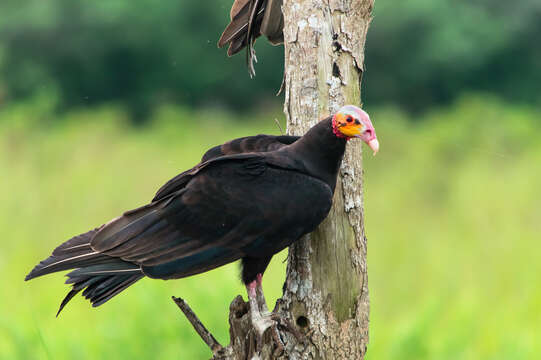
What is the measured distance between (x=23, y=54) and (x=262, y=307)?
363 inches

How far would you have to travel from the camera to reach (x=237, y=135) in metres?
9.34

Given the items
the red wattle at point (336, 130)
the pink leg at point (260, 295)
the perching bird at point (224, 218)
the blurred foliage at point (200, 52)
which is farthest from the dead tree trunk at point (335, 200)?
the blurred foliage at point (200, 52)

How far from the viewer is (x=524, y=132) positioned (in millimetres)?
9773

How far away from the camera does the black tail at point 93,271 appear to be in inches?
95.7

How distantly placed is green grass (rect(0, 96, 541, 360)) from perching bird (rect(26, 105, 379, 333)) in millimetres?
1467

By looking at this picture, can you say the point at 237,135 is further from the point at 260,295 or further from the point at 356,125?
the point at 356,125

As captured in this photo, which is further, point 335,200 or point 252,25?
point 252,25

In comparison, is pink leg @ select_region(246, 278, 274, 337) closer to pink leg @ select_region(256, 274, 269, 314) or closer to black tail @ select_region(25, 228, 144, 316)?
pink leg @ select_region(256, 274, 269, 314)

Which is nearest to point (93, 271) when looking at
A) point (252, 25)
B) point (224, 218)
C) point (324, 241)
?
point (224, 218)

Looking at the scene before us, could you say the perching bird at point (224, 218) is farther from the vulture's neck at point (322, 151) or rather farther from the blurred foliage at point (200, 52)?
the blurred foliage at point (200, 52)

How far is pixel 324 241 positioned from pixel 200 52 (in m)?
8.25

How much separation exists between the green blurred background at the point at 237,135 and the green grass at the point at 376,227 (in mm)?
20

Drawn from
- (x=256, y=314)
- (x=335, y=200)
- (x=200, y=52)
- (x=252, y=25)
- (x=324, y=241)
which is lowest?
(x=256, y=314)

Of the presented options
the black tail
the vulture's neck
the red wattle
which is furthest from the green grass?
the red wattle
